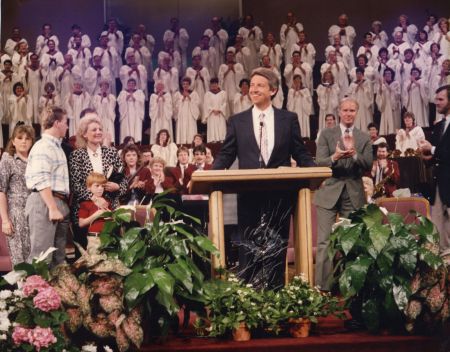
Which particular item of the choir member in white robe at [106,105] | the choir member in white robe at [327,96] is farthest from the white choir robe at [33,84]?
the choir member in white robe at [327,96]

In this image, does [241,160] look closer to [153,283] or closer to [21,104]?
[153,283]

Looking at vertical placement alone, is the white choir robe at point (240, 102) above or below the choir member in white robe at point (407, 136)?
above

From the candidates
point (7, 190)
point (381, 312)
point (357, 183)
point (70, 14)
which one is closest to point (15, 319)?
point (381, 312)

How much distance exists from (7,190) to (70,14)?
14.6m

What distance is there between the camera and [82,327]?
340 cm

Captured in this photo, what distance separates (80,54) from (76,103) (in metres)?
1.30

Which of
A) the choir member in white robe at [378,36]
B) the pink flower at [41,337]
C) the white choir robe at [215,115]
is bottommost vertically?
the pink flower at [41,337]

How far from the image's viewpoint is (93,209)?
207 inches

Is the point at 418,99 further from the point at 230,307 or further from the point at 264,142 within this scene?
the point at 230,307

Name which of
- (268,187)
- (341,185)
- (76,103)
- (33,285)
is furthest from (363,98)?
(33,285)

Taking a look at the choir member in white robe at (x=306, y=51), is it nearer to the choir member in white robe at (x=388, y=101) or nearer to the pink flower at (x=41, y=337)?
the choir member in white robe at (x=388, y=101)

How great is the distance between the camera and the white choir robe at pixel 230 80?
52.4 ft

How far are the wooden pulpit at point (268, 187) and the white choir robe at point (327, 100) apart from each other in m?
11.4

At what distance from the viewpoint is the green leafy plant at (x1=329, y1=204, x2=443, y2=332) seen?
3693 mm
